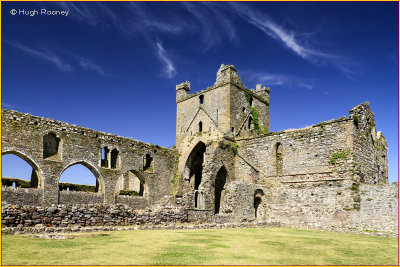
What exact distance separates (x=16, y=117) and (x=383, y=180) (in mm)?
26251

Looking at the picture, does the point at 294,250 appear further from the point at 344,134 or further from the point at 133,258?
the point at 344,134

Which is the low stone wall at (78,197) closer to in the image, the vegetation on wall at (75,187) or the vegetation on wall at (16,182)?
the vegetation on wall at (16,182)

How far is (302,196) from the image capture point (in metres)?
22.3

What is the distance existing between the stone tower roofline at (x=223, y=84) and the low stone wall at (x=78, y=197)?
47.9 ft

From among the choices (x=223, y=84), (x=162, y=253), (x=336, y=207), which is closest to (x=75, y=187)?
(x=223, y=84)

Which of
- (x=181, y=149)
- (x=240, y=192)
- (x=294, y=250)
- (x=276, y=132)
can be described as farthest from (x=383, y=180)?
(x=294, y=250)

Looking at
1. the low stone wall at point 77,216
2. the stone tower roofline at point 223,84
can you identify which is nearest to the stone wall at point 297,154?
the stone tower roofline at point 223,84

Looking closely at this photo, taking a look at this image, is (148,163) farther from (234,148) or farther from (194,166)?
(234,148)

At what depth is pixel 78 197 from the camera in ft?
75.7

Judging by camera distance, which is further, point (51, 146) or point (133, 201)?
point (133, 201)

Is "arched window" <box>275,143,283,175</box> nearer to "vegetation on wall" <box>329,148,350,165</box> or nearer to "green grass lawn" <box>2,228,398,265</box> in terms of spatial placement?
"vegetation on wall" <box>329,148,350,165</box>

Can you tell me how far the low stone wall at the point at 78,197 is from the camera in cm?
2236

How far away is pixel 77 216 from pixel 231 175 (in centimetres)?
1526

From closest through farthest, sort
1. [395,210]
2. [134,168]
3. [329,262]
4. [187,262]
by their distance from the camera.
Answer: [187,262] < [329,262] < [395,210] < [134,168]
